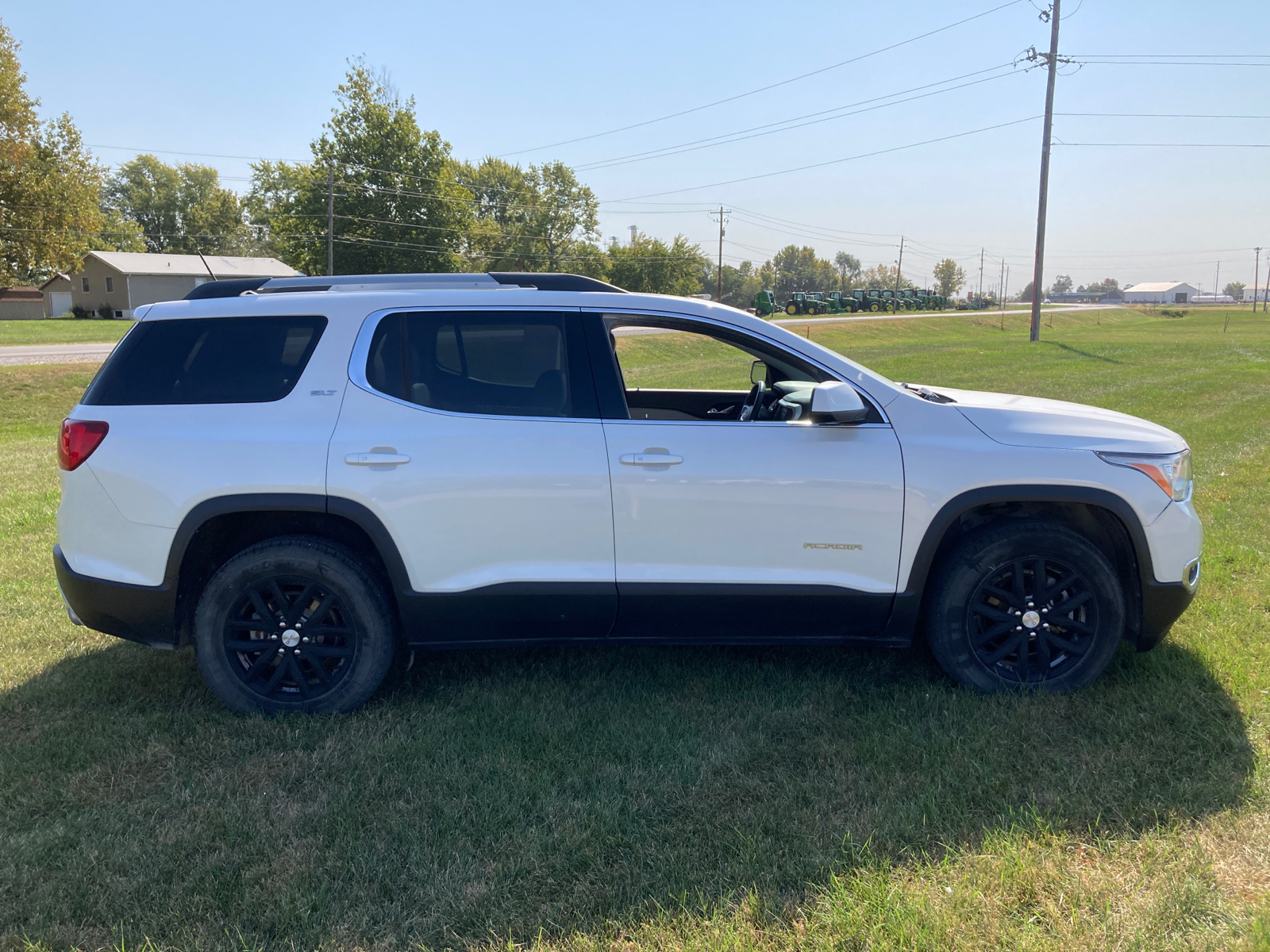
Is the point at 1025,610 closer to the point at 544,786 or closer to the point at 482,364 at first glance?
the point at 544,786

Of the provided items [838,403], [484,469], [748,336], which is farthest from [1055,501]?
[484,469]

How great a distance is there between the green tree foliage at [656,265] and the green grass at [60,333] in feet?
155

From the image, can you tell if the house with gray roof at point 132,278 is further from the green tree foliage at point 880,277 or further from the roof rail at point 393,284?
the green tree foliage at point 880,277

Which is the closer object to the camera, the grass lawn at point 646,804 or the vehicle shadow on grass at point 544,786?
the grass lawn at point 646,804

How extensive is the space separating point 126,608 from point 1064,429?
13.7 ft

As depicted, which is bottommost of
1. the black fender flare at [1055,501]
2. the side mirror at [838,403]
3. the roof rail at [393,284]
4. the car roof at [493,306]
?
the black fender flare at [1055,501]

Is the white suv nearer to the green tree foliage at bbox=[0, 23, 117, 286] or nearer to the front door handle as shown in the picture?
the front door handle

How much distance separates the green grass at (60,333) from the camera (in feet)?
102

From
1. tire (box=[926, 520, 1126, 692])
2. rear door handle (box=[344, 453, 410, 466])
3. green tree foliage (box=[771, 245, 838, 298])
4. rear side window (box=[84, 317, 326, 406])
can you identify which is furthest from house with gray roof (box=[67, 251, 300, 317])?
green tree foliage (box=[771, 245, 838, 298])

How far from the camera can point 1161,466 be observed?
153 inches

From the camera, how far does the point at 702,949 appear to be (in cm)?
251

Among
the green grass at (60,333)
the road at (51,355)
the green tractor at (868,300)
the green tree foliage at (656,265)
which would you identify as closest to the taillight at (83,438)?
the road at (51,355)

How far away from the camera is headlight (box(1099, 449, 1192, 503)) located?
3.86 meters

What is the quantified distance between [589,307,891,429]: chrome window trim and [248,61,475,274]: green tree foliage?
160 ft
